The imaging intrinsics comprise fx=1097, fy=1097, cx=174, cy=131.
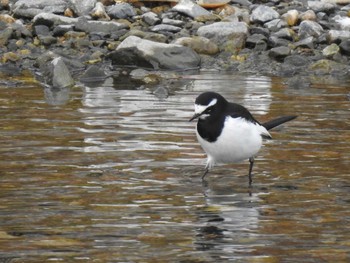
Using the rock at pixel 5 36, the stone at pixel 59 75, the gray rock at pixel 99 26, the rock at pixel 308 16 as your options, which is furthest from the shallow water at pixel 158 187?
the rock at pixel 308 16

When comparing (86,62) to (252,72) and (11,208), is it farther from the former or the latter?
(11,208)

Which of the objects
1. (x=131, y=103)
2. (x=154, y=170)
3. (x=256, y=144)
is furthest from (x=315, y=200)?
(x=131, y=103)

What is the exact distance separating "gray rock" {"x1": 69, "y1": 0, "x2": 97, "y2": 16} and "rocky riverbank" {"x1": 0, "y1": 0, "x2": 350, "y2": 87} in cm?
2

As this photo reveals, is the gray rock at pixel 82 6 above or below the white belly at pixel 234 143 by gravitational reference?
below

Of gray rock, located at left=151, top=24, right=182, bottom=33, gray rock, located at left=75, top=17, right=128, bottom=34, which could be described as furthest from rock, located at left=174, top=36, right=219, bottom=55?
gray rock, located at left=75, top=17, right=128, bottom=34

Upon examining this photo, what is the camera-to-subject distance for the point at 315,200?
11.2m

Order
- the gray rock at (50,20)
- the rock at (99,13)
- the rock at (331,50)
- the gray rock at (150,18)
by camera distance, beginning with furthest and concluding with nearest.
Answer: the rock at (99,13), the gray rock at (150,18), the gray rock at (50,20), the rock at (331,50)

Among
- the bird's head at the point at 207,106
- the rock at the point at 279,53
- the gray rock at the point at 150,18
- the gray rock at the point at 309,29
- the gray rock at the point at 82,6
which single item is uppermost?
the bird's head at the point at 207,106

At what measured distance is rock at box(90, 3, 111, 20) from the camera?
26312 mm

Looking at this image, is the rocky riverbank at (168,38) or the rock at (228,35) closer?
the rocky riverbank at (168,38)

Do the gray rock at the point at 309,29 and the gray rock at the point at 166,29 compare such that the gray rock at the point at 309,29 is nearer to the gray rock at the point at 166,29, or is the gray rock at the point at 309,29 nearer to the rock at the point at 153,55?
the gray rock at the point at 166,29

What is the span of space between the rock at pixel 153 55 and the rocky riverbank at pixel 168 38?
0.07ft

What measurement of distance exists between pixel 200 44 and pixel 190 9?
2.61 metres

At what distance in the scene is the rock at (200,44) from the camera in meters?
23.8
